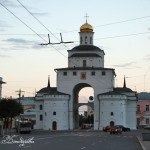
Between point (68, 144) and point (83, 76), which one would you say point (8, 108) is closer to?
point (83, 76)

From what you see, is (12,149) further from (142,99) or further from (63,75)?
(142,99)

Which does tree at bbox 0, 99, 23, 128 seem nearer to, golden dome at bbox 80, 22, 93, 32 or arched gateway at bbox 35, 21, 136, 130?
arched gateway at bbox 35, 21, 136, 130

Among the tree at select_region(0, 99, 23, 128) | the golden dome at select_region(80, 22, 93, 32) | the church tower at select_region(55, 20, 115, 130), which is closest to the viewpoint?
the tree at select_region(0, 99, 23, 128)

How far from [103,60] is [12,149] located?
82043mm

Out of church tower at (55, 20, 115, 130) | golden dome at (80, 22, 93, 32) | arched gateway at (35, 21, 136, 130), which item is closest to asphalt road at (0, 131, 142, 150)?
arched gateway at (35, 21, 136, 130)

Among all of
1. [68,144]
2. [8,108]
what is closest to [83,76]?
[8,108]

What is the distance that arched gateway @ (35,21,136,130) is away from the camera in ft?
323

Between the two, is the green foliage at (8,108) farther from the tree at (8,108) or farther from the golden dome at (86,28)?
the golden dome at (86,28)

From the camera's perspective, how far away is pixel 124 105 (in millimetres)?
100562

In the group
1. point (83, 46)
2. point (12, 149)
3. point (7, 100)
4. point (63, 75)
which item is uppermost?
point (83, 46)

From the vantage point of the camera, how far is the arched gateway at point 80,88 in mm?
98438

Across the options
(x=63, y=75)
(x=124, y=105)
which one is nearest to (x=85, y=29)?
(x=63, y=75)

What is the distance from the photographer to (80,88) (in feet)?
359

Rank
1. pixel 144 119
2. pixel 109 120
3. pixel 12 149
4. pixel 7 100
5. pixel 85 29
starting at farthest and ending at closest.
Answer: pixel 144 119 < pixel 85 29 < pixel 109 120 < pixel 7 100 < pixel 12 149
